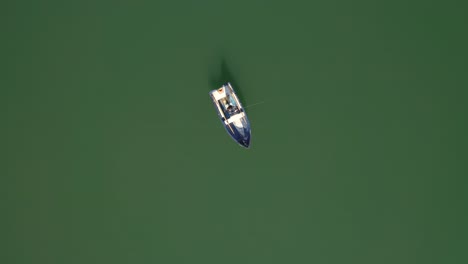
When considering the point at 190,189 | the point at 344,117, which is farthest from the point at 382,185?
the point at 190,189

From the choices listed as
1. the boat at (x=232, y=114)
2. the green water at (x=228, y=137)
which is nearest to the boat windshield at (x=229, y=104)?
the boat at (x=232, y=114)

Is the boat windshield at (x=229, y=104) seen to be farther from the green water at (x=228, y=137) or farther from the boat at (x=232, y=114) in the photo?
the green water at (x=228, y=137)

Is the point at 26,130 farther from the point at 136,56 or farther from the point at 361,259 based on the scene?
the point at 361,259

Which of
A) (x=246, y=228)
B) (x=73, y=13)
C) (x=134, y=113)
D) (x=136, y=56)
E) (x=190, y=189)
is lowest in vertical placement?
(x=246, y=228)

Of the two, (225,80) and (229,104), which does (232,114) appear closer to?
(229,104)

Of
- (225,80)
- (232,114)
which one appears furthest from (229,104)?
(225,80)

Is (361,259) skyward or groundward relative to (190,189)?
groundward

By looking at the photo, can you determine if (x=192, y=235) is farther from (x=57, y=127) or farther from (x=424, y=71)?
(x=424, y=71)
